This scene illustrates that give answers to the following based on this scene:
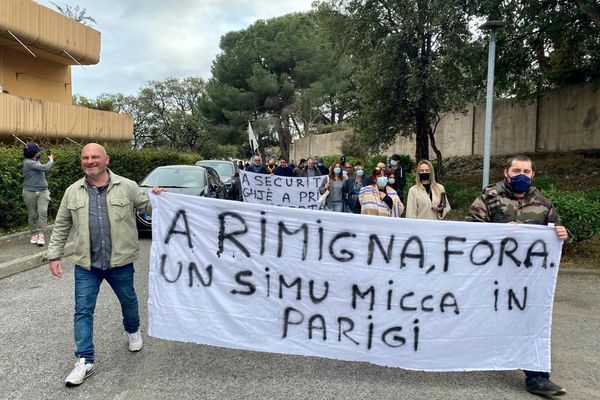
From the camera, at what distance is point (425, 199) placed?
5898mm

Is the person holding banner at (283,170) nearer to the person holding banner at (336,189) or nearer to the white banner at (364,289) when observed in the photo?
the person holding banner at (336,189)

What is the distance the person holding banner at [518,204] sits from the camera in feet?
12.6

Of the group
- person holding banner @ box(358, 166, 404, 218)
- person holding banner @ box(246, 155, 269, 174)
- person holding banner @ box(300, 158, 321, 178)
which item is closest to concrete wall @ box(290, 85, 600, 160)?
person holding banner @ box(300, 158, 321, 178)

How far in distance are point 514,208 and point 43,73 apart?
68.0ft

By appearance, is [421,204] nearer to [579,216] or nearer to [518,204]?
[518,204]

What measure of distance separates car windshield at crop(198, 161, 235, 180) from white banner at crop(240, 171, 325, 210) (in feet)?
7.47

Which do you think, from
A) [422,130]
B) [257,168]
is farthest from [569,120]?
[257,168]

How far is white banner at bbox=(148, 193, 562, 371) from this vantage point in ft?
12.6

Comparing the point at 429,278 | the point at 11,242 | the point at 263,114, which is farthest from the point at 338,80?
the point at 429,278

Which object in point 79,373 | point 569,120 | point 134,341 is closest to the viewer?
point 79,373

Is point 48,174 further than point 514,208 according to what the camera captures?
Yes

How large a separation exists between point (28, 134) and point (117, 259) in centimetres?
1502

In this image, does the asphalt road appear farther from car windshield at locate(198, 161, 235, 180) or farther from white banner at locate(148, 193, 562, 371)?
car windshield at locate(198, 161, 235, 180)

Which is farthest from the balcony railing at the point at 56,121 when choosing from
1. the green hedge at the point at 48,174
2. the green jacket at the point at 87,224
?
the green jacket at the point at 87,224
